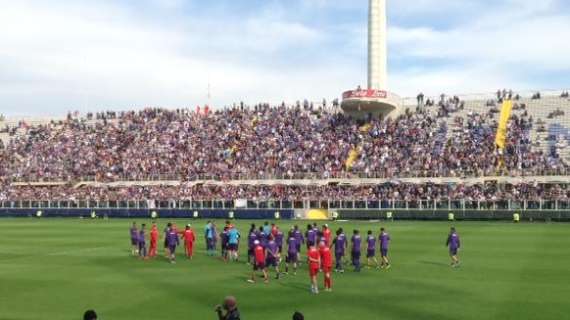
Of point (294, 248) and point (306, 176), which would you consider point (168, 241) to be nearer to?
point (294, 248)

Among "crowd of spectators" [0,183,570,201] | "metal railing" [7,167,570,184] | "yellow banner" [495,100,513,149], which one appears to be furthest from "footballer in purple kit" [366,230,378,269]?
"yellow banner" [495,100,513,149]

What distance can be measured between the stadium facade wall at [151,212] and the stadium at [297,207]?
0.49 feet

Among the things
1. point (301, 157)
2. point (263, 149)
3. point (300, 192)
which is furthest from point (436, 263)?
point (263, 149)

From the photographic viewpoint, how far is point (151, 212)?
63.2m

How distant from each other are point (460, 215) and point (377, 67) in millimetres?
27379

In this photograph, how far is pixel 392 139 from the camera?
217 ft

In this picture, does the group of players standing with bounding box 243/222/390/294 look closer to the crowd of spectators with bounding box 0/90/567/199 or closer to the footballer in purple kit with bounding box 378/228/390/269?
the footballer in purple kit with bounding box 378/228/390/269

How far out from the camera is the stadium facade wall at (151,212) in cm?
5925

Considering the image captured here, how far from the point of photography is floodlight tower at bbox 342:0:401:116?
70500mm

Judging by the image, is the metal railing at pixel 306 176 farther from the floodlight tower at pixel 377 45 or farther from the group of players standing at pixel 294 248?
the group of players standing at pixel 294 248

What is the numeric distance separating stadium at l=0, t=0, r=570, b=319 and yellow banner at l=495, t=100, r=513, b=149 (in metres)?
0.20

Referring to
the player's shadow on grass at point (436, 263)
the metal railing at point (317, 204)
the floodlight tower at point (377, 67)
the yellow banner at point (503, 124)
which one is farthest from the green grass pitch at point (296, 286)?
the floodlight tower at point (377, 67)

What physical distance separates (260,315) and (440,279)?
8139mm

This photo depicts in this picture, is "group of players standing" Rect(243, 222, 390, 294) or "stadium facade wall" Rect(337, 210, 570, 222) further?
"stadium facade wall" Rect(337, 210, 570, 222)
